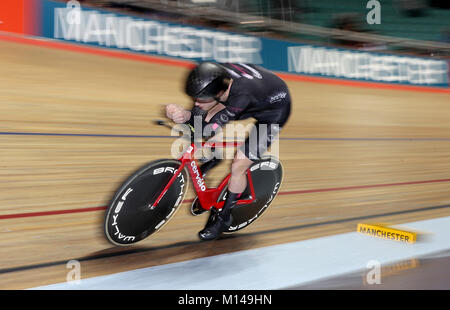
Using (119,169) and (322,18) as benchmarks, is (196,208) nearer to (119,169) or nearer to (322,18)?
(119,169)

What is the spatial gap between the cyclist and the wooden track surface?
0.99 feet

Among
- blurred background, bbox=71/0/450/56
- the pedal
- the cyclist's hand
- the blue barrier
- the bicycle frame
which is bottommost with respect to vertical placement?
the pedal

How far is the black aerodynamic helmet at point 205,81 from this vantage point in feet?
6.05

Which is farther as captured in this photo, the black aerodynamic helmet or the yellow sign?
the yellow sign

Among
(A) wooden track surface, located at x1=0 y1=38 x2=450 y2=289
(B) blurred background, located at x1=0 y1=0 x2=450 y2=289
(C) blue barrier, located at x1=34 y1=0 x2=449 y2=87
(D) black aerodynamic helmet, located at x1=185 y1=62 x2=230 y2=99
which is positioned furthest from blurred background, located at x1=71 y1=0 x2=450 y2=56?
(D) black aerodynamic helmet, located at x1=185 y1=62 x2=230 y2=99

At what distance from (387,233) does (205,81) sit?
1.40m

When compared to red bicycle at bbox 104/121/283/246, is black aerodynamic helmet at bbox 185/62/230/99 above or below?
above

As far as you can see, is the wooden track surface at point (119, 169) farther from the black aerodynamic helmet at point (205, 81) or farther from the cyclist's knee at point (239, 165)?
the black aerodynamic helmet at point (205, 81)

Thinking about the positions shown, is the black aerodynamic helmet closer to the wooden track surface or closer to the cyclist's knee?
the cyclist's knee

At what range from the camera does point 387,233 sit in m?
2.39

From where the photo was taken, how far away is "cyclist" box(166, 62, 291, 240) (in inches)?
73.6

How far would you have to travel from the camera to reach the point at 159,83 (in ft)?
10.0

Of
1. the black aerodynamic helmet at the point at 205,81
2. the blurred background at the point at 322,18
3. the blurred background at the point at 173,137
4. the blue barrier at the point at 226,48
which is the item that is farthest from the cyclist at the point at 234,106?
the blurred background at the point at 322,18

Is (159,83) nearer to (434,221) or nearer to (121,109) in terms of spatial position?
(121,109)
